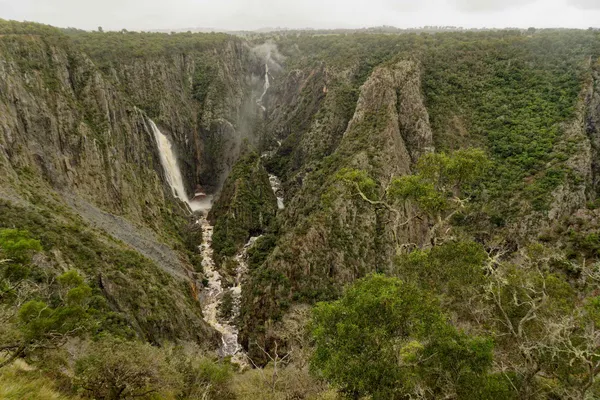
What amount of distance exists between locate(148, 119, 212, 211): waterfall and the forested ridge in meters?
2.11

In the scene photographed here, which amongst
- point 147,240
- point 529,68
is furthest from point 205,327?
point 529,68

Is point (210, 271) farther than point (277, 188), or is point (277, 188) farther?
point (277, 188)

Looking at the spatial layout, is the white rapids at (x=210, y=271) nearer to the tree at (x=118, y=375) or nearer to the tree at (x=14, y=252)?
the tree at (x=118, y=375)

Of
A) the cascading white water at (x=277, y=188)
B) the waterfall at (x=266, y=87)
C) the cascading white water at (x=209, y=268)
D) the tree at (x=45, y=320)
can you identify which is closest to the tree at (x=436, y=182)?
the tree at (x=45, y=320)

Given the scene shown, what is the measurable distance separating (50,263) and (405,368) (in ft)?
90.9

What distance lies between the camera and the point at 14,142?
42.5 meters

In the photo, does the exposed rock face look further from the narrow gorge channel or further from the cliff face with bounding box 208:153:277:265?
the cliff face with bounding box 208:153:277:265

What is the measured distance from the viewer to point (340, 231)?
1774 inches

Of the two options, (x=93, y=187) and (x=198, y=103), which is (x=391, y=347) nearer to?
(x=93, y=187)

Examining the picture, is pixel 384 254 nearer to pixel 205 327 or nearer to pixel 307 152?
pixel 205 327

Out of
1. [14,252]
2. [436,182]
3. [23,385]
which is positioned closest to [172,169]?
[436,182]

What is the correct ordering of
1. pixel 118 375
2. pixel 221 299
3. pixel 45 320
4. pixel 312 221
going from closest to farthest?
pixel 45 320 → pixel 118 375 → pixel 312 221 → pixel 221 299

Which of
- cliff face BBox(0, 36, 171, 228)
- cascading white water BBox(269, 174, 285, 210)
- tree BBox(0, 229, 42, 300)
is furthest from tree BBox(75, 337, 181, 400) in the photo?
cascading white water BBox(269, 174, 285, 210)

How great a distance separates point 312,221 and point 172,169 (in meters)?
36.3
